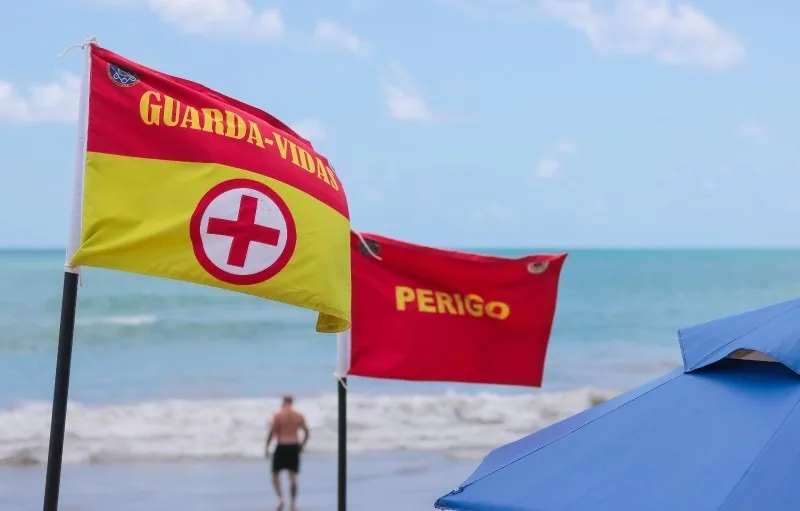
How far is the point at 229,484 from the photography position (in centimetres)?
1438

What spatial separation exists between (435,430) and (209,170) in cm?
1473

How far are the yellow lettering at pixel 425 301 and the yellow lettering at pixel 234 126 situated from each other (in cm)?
297

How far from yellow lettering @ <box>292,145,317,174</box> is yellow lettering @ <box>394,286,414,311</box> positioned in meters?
2.51

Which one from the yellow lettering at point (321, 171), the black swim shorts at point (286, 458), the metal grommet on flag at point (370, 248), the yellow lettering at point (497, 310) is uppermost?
the metal grommet on flag at point (370, 248)

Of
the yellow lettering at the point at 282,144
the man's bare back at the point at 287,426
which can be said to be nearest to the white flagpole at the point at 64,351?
the yellow lettering at the point at 282,144

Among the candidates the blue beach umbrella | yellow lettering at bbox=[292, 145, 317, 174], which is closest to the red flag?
yellow lettering at bbox=[292, 145, 317, 174]

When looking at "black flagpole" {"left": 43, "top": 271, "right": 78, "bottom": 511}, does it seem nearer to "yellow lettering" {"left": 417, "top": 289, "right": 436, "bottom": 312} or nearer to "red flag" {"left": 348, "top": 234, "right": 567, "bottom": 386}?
"red flag" {"left": 348, "top": 234, "right": 567, "bottom": 386}

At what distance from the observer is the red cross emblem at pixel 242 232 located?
4.98 m

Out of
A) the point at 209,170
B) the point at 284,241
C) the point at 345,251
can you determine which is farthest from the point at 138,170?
the point at 345,251

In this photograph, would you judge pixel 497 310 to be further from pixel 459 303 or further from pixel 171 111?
pixel 171 111

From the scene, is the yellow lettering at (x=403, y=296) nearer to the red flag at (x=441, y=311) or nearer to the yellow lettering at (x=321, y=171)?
the red flag at (x=441, y=311)

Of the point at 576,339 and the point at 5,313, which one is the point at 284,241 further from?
the point at 5,313

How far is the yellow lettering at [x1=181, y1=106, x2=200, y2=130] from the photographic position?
16.7ft

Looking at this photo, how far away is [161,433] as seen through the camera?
19.4 metres
